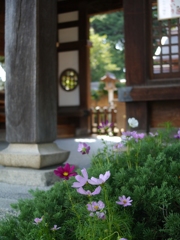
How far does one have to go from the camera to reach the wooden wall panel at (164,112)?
4441 mm

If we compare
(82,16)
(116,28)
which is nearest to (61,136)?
(82,16)

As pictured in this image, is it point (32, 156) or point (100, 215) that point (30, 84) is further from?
point (100, 215)

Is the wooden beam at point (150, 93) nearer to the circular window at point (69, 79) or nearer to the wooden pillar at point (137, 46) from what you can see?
the wooden pillar at point (137, 46)

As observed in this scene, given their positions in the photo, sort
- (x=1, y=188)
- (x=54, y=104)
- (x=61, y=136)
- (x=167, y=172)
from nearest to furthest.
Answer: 1. (x=167, y=172)
2. (x=1, y=188)
3. (x=54, y=104)
4. (x=61, y=136)

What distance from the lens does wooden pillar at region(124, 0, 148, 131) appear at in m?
4.37

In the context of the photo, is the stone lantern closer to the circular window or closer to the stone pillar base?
the circular window

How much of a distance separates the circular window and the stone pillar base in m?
6.30

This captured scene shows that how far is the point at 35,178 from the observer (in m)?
3.05

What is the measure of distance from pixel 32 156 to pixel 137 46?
199cm

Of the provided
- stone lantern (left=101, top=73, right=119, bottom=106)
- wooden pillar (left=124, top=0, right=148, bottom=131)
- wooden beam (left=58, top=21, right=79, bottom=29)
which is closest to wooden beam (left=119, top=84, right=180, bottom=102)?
wooden pillar (left=124, top=0, right=148, bottom=131)

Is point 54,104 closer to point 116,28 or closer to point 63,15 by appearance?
point 63,15

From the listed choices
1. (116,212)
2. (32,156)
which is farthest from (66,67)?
(116,212)

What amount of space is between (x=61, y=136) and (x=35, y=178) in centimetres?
598

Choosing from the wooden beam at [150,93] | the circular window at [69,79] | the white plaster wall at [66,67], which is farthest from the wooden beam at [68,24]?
the wooden beam at [150,93]
